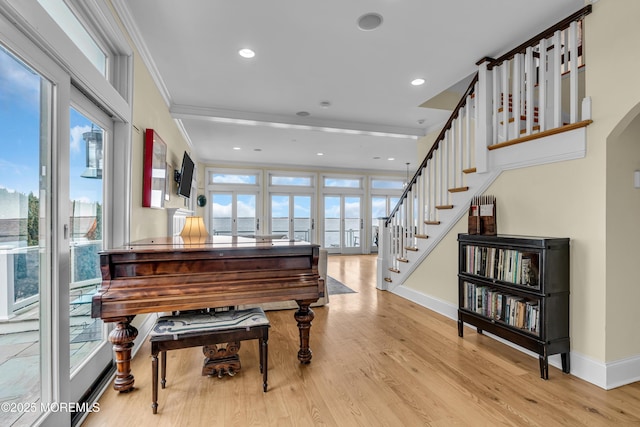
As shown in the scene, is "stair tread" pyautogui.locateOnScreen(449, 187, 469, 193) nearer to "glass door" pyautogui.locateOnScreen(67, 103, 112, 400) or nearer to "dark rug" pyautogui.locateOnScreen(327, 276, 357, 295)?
"dark rug" pyautogui.locateOnScreen(327, 276, 357, 295)

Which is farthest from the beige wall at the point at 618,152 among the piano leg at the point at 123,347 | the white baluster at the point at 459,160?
the piano leg at the point at 123,347

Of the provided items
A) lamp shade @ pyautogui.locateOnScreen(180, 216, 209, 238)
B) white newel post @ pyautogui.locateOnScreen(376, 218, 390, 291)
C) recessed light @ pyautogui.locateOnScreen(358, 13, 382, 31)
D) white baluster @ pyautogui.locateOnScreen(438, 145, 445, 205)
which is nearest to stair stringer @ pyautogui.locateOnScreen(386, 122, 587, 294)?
white baluster @ pyautogui.locateOnScreen(438, 145, 445, 205)

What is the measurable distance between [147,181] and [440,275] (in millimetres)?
3285

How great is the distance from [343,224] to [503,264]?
286 inches

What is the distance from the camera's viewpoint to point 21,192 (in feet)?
4.39

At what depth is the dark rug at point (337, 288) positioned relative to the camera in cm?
475

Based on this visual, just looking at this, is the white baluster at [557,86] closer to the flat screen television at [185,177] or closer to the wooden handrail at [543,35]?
the wooden handrail at [543,35]

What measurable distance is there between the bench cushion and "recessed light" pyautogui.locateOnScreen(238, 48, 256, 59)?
224cm

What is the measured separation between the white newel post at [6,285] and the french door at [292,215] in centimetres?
788

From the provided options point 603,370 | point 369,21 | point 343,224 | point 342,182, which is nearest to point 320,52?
point 369,21

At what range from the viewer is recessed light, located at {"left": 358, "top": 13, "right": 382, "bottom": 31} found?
2.35m

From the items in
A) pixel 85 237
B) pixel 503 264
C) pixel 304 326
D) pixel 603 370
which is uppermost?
pixel 85 237

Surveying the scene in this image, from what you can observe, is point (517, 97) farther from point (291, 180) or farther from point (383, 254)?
point (291, 180)

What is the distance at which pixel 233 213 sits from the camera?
8.98 metres
